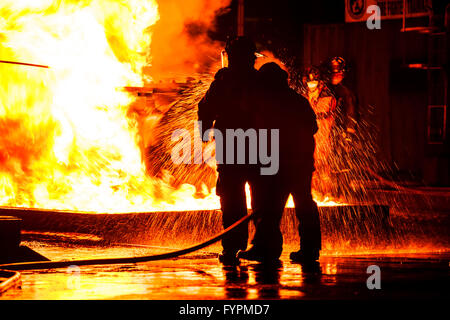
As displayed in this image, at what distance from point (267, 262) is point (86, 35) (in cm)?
464

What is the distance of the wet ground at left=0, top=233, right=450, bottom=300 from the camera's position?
5930 mm

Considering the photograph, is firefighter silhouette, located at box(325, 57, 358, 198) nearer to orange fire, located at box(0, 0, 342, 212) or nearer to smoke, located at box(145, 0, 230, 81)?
smoke, located at box(145, 0, 230, 81)

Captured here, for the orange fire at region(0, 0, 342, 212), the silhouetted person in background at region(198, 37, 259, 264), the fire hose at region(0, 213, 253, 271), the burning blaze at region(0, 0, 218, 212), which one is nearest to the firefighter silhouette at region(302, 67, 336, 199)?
the orange fire at region(0, 0, 342, 212)

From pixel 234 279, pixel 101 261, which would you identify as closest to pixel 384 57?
pixel 101 261

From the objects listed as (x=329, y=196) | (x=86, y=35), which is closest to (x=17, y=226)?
(x=86, y=35)

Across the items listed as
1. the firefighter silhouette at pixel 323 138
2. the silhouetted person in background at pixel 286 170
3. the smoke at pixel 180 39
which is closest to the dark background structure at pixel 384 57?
the smoke at pixel 180 39

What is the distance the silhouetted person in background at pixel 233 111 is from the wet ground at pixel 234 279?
0.31 metres

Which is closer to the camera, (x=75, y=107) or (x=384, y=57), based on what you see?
(x=75, y=107)

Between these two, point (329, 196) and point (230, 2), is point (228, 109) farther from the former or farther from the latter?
point (230, 2)

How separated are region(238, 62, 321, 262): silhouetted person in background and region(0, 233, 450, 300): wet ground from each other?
0.56ft

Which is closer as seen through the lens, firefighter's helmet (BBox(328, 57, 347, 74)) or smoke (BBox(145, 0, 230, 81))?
Result: firefighter's helmet (BBox(328, 57, 347, 74))

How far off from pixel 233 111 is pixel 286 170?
71cm

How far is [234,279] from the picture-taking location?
22.2 feet

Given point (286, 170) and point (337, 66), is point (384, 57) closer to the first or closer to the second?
point (337, 66)
